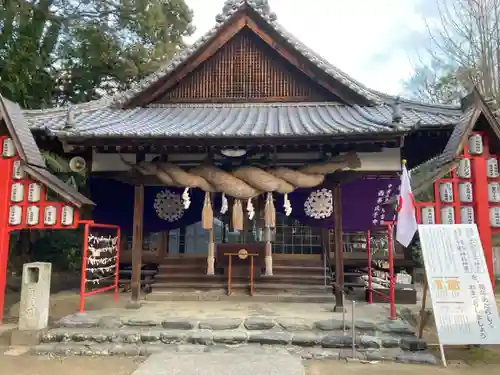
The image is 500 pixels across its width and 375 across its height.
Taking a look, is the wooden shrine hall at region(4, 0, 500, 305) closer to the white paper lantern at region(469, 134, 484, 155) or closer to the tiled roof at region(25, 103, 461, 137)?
the tiled roof at region(25, 103, 461, 137)

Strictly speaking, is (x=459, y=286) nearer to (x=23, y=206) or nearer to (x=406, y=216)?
(x=406, y=216)

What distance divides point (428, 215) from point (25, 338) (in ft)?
23.5

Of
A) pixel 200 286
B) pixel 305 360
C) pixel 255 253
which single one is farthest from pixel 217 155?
pixel 305 360

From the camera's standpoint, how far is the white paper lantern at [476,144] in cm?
715

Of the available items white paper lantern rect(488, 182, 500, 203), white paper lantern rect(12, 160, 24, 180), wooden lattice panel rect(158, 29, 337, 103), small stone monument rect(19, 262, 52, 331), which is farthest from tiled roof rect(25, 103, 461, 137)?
small stone monument rect(19, 262, 52, 331)

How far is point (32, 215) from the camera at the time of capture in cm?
761

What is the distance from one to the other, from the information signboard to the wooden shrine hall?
1909 millimetres

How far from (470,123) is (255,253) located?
5.44 m

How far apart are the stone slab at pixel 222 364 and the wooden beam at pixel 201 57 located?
6470 mm

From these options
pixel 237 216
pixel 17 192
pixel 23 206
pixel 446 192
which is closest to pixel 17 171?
pixel 17 192

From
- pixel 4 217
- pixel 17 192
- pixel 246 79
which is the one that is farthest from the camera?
pixel 246 79

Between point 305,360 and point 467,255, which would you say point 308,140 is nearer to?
point 467,255

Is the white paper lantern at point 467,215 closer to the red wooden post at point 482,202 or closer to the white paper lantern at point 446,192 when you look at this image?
the red wooden post at point 482,202

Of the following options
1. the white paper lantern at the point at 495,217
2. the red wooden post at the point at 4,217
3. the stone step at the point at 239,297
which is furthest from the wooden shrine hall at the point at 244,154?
the white paper lantern at the point at 495,217
